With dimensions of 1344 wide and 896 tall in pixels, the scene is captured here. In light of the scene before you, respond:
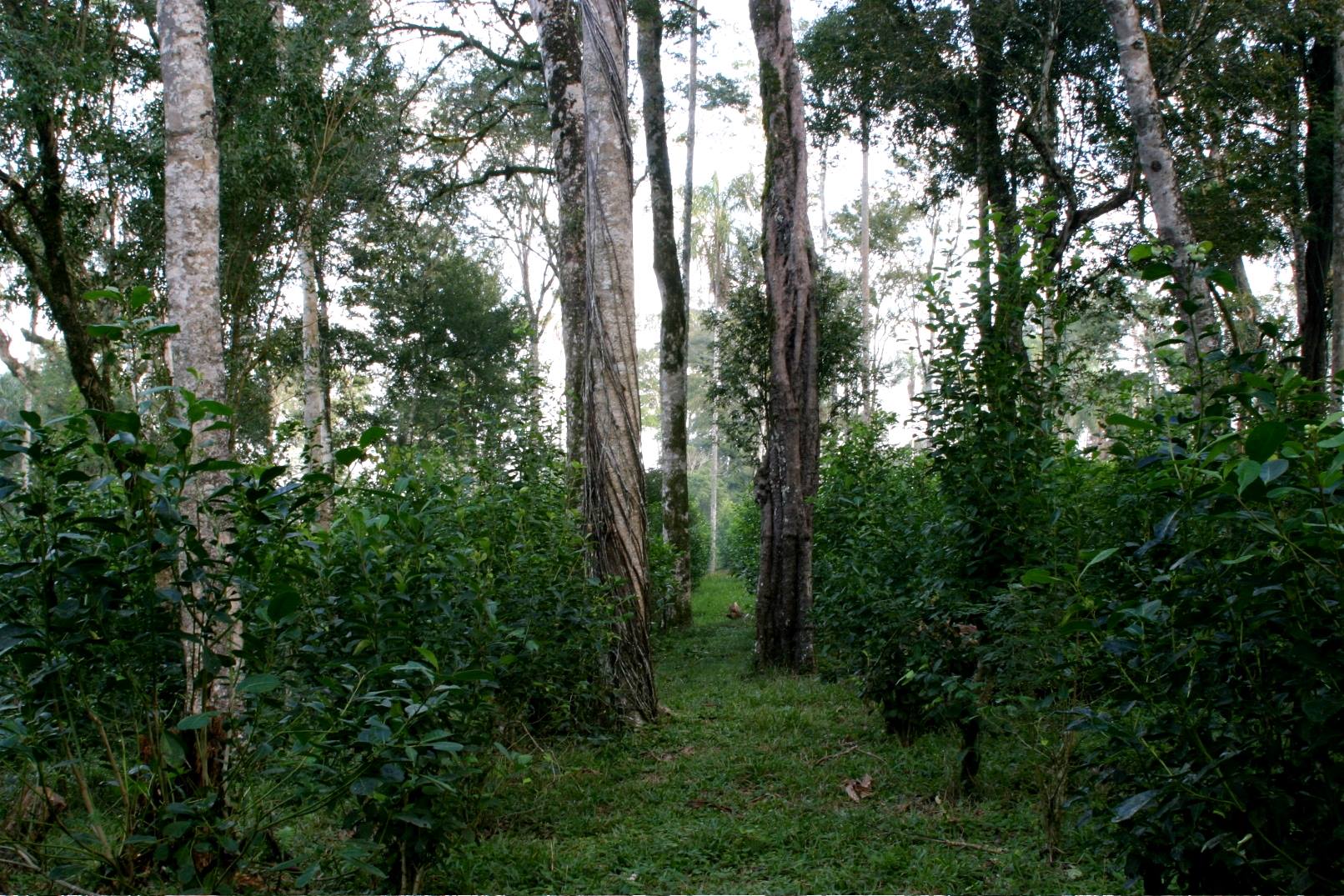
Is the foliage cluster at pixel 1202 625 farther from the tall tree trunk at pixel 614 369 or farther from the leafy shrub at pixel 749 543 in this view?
the leafy shrub at pixel 749 543

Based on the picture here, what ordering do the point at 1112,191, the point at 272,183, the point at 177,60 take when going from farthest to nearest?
the point at 1112,191, the point at 272,183, the point at 177,60

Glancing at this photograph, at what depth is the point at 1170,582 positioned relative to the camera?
1.93m

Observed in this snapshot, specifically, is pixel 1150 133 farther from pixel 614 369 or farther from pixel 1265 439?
pixel 1265 439

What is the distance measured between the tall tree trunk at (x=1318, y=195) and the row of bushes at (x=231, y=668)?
13.0m

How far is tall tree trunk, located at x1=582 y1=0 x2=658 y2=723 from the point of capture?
596cm

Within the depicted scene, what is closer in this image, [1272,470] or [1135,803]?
[1272,470]

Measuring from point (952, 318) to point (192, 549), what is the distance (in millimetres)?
3259

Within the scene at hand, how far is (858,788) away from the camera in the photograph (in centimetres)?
467

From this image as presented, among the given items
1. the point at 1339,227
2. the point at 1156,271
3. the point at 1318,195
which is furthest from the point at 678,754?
the point at 1318,195

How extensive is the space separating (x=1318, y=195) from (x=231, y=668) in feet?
49.8

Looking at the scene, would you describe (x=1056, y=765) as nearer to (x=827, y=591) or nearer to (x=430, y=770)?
(x=430, y=770)

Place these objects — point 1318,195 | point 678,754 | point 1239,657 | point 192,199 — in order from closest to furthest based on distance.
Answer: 1. point 1239,657
2. point 678,754
3. point 192,199
4. point 1318,195

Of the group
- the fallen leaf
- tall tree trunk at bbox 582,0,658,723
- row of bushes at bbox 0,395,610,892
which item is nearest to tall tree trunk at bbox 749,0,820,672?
tall tree trunk at bbox 582,0,658,723

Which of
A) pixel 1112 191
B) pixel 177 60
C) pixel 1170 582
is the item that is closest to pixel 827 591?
pixel 1170 582
